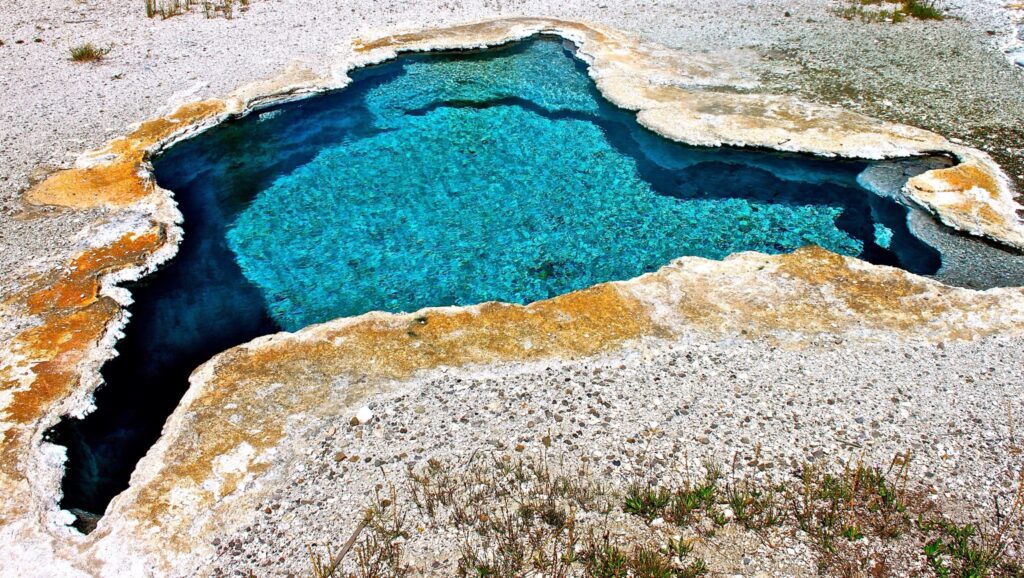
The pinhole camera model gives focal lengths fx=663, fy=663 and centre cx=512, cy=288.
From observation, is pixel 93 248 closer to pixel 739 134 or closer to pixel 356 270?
pixel 356 270

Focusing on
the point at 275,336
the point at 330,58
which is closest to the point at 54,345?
the point at 275,336

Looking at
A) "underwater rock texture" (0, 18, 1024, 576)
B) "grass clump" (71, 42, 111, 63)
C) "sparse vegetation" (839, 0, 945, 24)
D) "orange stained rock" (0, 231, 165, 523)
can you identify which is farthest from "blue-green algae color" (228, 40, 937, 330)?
"sparse vegetation" (839, 0, 945, 24)

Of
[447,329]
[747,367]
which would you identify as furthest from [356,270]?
[747,367]

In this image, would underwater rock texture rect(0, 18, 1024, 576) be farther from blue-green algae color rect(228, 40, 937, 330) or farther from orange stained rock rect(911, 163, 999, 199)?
blue-green algae color rect(228, 40, 937, 330)

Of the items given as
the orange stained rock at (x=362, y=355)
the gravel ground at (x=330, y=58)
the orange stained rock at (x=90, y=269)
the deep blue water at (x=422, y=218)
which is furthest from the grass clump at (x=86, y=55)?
the orange stained rock at (x=362, y=355)

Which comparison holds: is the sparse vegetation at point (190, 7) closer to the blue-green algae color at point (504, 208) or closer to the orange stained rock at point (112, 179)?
the blue-green algae color at point (504, 208)
